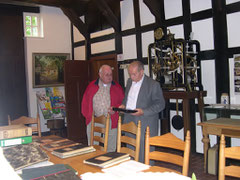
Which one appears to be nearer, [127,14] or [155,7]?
[155,7]

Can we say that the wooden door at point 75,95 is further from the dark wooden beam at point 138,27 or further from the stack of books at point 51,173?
the stack of books at point 51,173

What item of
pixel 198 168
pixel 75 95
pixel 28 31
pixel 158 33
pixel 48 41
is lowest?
pixel 198 168

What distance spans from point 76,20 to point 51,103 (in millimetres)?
2307

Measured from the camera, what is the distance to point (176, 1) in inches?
174

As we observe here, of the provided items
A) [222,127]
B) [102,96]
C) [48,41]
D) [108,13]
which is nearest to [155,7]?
[108,13]

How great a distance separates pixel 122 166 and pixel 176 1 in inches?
138

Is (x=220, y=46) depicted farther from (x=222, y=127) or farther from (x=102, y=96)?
(x=102, y=96)

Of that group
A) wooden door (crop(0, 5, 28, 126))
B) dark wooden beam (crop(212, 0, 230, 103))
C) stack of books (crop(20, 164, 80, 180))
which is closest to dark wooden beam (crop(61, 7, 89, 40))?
wooden door (crop(0, 5, 28, 126))

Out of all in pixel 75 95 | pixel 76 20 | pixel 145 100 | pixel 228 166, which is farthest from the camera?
pixel 76 20

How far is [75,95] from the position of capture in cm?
629

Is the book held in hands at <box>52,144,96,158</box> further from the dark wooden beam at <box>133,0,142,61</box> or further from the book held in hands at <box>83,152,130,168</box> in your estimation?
the dark wooden beam at <box>133,0,142,61</box>

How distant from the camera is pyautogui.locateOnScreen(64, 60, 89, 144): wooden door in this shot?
6.11 meters

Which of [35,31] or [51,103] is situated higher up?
[35,31]

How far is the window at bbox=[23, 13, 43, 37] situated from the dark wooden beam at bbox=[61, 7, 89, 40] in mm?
→ 968
